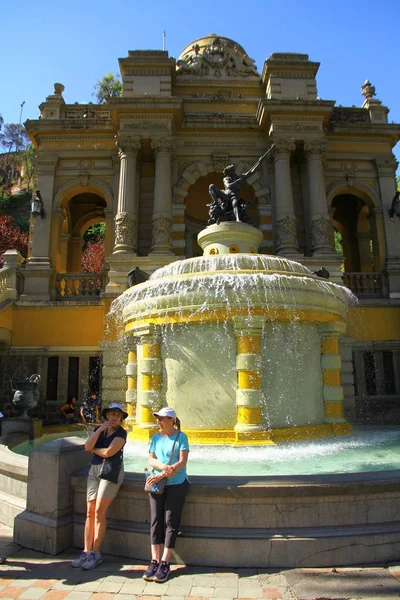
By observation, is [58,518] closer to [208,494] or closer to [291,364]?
[208,494]

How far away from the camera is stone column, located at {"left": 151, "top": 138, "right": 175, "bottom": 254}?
706 inches

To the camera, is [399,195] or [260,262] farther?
[399,195]

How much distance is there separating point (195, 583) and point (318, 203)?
17.0 metres

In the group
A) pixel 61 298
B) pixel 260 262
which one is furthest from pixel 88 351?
pixel 260 262

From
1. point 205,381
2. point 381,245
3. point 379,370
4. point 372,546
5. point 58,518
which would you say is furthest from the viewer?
point 381,245

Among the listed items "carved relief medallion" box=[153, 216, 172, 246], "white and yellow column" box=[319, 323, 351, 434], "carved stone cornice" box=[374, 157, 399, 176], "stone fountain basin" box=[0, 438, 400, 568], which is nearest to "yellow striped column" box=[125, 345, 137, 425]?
"white and yellow column" box=[319, 323, 351, 434]

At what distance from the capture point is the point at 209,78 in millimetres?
22422

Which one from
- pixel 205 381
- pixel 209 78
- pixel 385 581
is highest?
pixel 209 78

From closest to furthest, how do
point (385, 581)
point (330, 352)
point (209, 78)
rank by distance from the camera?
point (385, 581)
point (330, 352)
point (209, 78)

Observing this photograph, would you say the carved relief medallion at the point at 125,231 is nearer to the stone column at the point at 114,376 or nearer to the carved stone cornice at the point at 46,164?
the carved stone cornice at the point at 46,164

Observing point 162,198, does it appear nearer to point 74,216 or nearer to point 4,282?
point 4,282

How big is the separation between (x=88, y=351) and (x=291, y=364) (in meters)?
10.5

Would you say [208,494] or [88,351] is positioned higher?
[88,351]

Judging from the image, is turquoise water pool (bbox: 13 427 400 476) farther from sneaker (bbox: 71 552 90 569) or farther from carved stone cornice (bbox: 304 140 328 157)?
carved stone cornice (bbox: 304 140 328 157)
